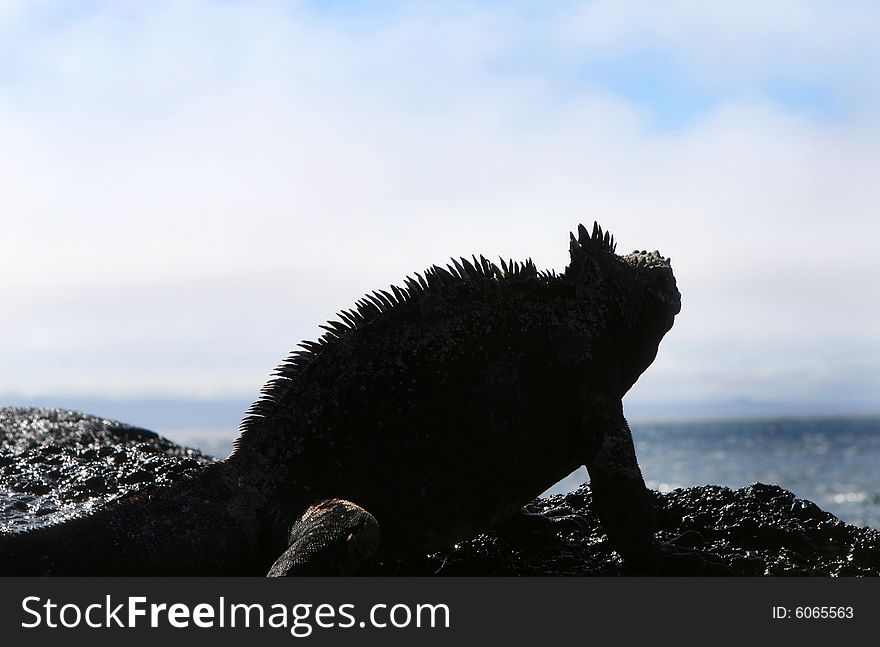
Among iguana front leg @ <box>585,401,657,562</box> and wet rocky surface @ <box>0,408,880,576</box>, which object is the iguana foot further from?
iguana front leg @ <box>585,401,657,562</box>

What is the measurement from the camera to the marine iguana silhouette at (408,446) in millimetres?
4758

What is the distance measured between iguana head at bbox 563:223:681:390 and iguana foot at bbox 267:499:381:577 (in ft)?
7.08

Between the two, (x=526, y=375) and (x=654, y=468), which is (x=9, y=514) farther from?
(x=654, y=468)

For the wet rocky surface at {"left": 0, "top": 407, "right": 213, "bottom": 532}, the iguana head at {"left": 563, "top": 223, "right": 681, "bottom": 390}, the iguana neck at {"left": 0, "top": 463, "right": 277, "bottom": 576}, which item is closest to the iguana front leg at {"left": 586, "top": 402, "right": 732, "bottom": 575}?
the iguana head at {"left": 563, "top": 223, "right": 681, "bottom": 390}

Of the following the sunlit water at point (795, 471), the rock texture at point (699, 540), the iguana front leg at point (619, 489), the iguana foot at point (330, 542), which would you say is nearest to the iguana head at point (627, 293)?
the iguana front leg at point (619, 489)

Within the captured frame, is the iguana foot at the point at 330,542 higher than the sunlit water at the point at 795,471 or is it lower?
lower

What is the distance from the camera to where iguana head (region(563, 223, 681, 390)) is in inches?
244

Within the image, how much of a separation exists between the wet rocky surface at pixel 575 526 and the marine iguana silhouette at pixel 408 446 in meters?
0.30

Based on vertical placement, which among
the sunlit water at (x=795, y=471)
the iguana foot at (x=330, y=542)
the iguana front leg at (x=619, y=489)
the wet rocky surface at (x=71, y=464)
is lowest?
the iguana foot at (x=330, y=542)

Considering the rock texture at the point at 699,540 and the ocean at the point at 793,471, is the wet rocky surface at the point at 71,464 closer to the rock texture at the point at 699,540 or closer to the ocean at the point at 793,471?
the rock texture at the point at 699,540

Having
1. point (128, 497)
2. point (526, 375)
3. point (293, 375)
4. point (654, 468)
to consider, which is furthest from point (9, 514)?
point (654, 468)

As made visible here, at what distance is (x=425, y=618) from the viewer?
409 cm

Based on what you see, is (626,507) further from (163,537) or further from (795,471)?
(795,471)

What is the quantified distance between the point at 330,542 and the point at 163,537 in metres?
0.86
